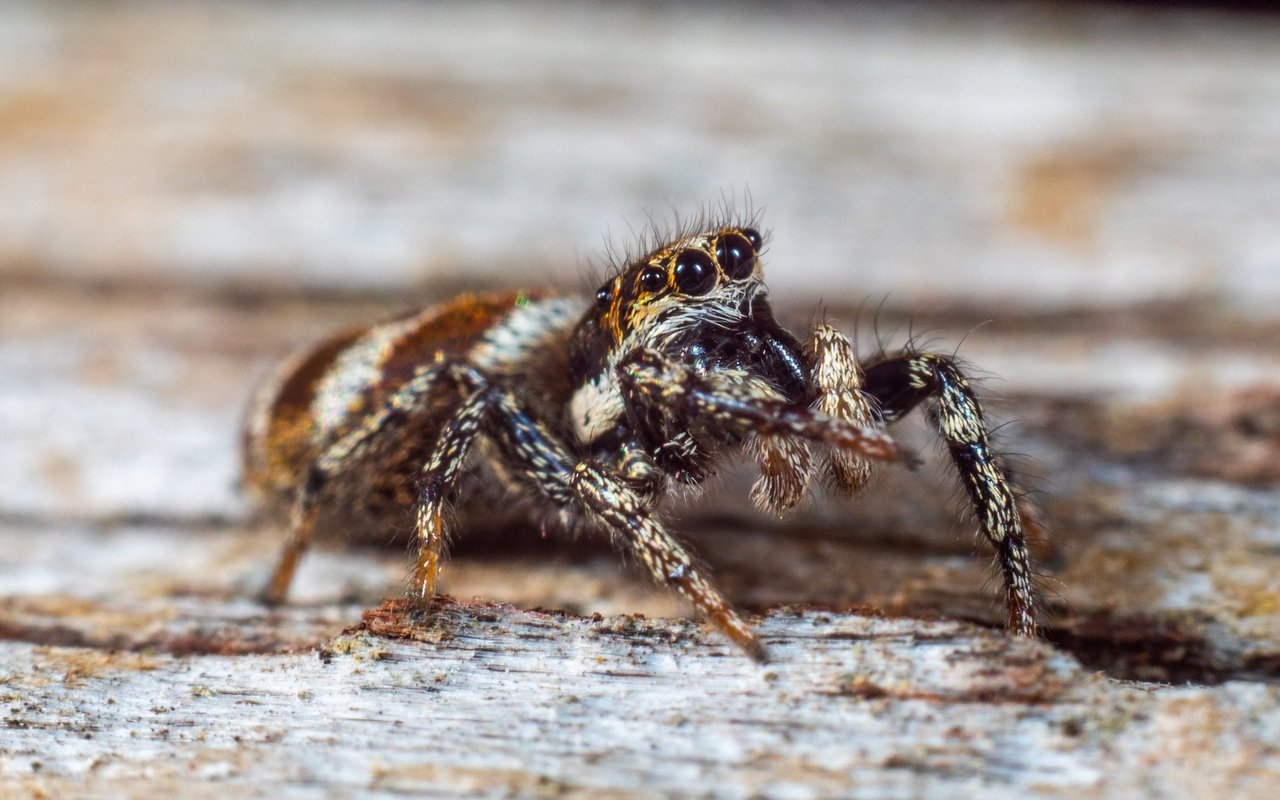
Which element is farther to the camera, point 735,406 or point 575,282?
point 575,282

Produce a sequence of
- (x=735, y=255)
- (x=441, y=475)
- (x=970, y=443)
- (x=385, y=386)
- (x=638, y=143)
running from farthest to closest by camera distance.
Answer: (x=638, y=143) → (x=385, y=386) → (x=735, y=255) → (x=441, y=475) → (x=970, y=443)

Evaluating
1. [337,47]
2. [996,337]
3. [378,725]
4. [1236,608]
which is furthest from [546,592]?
[337,47]

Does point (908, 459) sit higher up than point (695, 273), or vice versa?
point (695, 273)

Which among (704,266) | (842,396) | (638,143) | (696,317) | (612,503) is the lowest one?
(612,503)

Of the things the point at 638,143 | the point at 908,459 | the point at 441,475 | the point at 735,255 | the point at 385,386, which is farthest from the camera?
the point at 638,143

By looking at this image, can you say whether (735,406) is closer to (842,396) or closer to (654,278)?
(842,396)

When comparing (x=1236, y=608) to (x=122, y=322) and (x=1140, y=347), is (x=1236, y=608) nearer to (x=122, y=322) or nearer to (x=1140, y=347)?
(x=1140, y=347)

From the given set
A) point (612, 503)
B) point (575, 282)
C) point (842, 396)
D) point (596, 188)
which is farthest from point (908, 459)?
point (596, 188)

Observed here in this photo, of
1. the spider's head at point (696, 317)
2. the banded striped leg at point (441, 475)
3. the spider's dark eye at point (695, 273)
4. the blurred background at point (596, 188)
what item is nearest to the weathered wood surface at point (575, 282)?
the blurred background at point (596, 188)
